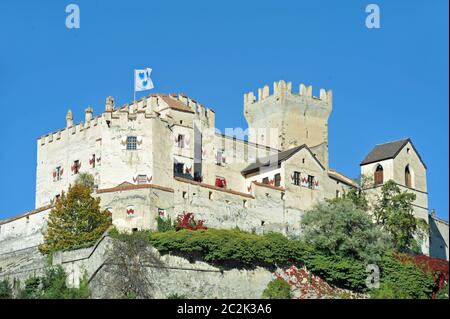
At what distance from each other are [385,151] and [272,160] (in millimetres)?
9599

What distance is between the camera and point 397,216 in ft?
297

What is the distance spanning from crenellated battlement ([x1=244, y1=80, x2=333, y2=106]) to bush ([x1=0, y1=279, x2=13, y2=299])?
34.4m

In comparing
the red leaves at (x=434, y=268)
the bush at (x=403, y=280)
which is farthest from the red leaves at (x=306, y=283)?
the red leaves at (x=434, y=268)

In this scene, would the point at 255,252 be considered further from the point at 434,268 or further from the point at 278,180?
the point at 278,180

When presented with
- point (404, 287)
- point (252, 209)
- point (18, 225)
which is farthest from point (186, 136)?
point (404, 287)

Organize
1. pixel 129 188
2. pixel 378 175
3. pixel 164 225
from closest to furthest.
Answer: pixel 164 225 → pixel 129 188 → pixel 378 175

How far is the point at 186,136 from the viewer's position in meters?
90.3

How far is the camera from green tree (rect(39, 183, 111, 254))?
79.4 metres

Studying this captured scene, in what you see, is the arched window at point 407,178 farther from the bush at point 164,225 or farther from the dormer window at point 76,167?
the dormer window at point 76,167

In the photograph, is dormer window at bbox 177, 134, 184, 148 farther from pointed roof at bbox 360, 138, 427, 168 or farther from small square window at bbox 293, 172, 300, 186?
pointed roof at bbox 360, 138, 427, 168

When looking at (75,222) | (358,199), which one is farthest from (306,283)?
(75,222)

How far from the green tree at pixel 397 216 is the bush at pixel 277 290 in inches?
523

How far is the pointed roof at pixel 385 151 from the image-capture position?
96.4 metres

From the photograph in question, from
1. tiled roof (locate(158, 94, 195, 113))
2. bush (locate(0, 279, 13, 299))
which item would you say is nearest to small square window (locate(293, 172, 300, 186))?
tiled roof (locate(158, 94, 195, 113))
